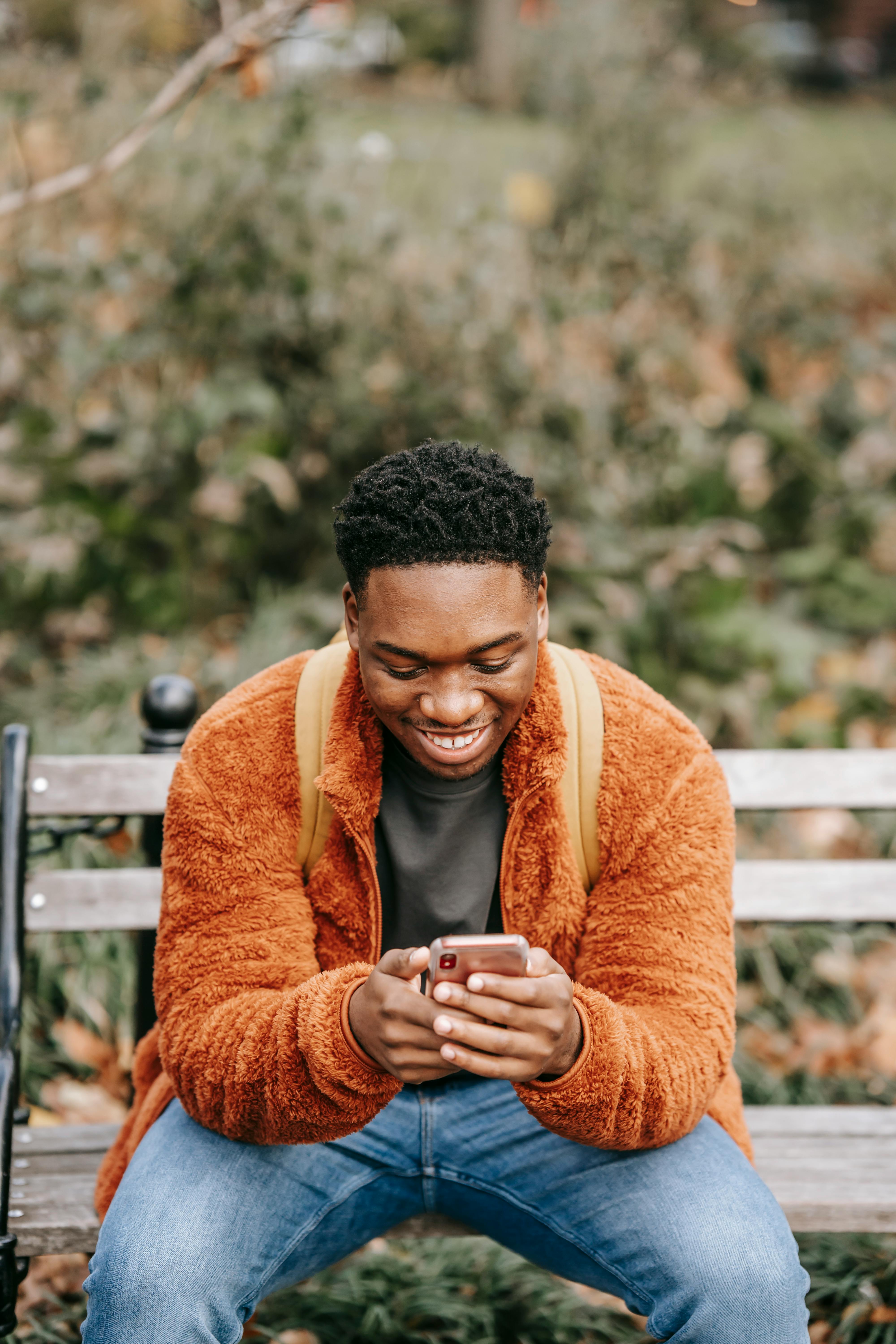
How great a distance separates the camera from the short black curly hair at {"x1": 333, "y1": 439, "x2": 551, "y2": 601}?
1.65m

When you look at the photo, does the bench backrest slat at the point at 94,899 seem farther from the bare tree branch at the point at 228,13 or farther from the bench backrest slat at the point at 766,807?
the bare tree branch at the point at 228,13

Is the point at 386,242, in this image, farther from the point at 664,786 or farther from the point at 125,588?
the point at 664,786

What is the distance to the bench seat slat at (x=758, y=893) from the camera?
8.26 feet

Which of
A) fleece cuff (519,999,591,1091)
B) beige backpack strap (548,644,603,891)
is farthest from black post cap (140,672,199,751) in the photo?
fleece cuff (519,999,591,1091)

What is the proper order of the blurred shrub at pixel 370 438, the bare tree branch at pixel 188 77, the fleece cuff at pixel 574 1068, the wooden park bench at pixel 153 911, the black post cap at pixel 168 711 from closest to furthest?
1. the fleece cuff at pixel 574 1068
2. the wooden park bench at pixel 153 911
3. the bare tree branch at pixel 188 77
4. the black post cap at pixel 168 711
5. the blurred shrub at pixel 370 438

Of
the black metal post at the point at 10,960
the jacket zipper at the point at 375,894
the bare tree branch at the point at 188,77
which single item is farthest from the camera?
the bare tree branch at the point at 188,77

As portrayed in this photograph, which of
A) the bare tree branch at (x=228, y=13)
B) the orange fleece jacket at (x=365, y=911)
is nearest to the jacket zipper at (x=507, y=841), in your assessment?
the orange fleece jacket at (x=365, y=911)

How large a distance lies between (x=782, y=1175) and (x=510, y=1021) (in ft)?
3.44

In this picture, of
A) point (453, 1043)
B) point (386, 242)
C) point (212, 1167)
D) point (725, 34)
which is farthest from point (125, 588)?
point (725, 34)

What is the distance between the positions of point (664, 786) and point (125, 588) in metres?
2.75

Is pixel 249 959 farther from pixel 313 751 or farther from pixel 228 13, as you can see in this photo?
pixel 228 13

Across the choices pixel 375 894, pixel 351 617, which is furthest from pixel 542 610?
pixel 375 894

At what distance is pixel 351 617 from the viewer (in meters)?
1.83

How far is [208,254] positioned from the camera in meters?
4.00
